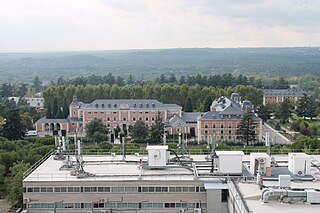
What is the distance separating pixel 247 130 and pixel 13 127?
2126 cm

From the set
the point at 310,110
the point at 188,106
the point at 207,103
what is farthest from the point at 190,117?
the point at 310,110

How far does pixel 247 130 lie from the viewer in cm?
4381

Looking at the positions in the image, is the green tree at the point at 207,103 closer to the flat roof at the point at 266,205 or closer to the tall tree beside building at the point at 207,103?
the tall tree beside building at the point at 207,103

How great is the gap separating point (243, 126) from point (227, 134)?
313 centimetres

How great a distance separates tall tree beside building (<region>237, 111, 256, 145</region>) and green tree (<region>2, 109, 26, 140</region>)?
65.9ft

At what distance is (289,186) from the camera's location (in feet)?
58.0

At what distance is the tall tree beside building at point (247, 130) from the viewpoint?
43688mm

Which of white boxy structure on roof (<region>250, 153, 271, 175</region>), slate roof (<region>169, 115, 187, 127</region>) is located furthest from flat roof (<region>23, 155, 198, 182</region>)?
slate roof (<region>169, 115, 187, 127</region>)

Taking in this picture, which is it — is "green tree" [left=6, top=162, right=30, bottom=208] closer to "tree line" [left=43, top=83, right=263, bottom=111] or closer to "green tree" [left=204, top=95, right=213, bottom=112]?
"green tree" [left=204, top=95, right=213, bottom=112]

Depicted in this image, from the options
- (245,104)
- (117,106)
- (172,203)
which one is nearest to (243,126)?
(245,104)

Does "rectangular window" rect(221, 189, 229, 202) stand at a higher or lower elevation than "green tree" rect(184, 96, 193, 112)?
higher

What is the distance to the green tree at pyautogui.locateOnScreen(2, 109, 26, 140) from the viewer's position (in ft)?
144

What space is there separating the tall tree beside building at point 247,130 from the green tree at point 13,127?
65.9 feet

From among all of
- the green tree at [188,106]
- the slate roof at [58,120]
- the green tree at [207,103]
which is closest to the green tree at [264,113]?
the green tree at [207,103]
